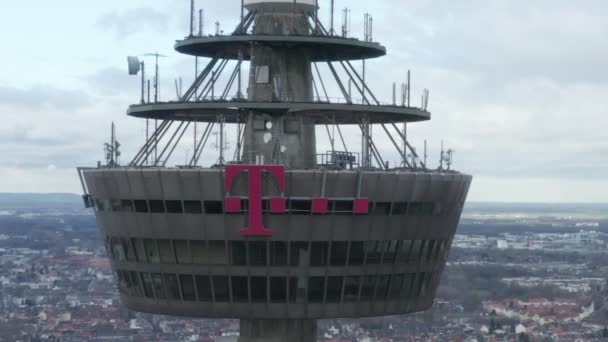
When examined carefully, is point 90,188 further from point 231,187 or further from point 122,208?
point 231,187

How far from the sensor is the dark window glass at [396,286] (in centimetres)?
5697

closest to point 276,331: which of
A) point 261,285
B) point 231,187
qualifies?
point 261,285

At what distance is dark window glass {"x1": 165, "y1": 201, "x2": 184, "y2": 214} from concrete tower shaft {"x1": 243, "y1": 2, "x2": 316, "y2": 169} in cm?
381

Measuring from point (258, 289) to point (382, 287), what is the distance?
469 centimetres

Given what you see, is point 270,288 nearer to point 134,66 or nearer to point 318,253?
point 318,253

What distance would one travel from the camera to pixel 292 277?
179ft

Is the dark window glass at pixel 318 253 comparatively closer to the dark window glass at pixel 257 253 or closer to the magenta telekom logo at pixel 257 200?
the magenta telekom logo at pixel 257 200

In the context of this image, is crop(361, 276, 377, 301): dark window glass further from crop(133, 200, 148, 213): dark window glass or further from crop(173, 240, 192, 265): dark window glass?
crop(133, 200, 148, 213): dark window glass

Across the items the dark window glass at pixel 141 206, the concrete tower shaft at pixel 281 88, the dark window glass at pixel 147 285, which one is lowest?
the dark window glass at pixel 147 285

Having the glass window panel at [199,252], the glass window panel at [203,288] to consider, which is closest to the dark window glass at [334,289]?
the glass window panel at [203,288]

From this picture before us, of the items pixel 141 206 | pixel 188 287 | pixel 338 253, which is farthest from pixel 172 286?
pixel 338 253

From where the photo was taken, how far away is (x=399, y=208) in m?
55.6

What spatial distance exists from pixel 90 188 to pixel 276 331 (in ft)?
28.1

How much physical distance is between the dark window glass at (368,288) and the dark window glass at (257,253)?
3.83 metres
